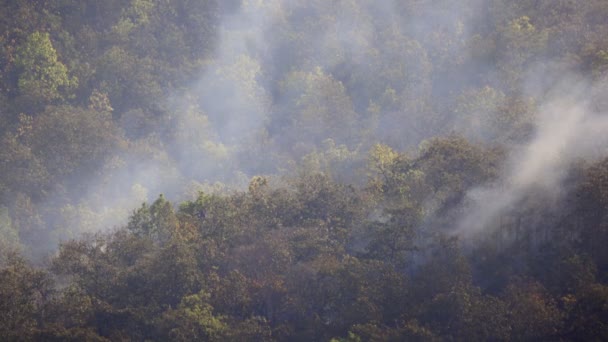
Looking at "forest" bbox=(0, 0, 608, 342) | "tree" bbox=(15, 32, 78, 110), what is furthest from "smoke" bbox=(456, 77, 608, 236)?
"tree" bbox=(15, 32, 78, 110)

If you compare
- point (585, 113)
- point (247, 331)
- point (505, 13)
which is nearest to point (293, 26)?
point (505, 13)

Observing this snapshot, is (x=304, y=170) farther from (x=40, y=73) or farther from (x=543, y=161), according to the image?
(x=40, y=73)

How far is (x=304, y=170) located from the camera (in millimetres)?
52062

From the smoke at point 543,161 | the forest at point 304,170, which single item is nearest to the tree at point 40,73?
the forest at point 304,170

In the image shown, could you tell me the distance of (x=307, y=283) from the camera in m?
31.4

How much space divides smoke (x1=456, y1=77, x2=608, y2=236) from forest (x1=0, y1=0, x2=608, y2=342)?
0.12 meters

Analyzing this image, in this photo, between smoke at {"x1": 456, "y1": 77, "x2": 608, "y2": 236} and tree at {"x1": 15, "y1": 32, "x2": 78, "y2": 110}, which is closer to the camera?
smoke at {"x1": 456, "y1": 77, "x2": 608, "y2": 236}

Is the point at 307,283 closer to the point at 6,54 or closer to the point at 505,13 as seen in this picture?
the point at 505,13

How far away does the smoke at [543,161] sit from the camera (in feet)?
112

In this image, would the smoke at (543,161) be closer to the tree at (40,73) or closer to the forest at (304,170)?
the forest at (304,170)

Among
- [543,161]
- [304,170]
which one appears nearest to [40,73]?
[304,170]

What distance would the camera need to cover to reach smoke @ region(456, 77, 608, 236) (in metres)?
34.0

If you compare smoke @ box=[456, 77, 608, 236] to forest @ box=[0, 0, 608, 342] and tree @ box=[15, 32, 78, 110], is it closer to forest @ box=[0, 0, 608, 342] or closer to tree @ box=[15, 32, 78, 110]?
forest @ box=[0, 0, 608, 342]

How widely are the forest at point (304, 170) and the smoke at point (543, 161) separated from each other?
0.12 meters
